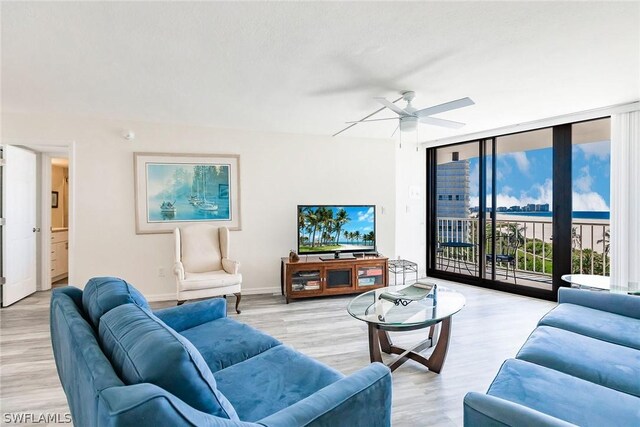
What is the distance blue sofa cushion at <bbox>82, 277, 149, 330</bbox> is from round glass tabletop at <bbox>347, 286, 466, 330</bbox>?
55.8 inches

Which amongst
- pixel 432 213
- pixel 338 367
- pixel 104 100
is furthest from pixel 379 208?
pixel 104 100

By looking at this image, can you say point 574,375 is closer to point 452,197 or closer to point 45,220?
point 452,197

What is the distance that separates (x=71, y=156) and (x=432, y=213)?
5.18 m

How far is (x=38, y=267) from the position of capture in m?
4.66

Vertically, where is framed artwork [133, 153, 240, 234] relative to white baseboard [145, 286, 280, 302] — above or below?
above

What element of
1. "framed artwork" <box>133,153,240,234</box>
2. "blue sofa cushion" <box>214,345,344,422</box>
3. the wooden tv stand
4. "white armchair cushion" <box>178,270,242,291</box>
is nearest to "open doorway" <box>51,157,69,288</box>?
"framed artwork" <box>133,153,240,234</box>

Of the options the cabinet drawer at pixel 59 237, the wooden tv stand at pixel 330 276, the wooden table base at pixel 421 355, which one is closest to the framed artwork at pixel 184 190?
the wooden tv stand at pixel 330 276

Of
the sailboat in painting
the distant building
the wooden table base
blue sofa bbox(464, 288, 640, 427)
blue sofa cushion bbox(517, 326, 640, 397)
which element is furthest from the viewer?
the distant building

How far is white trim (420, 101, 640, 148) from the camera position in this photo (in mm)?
3508

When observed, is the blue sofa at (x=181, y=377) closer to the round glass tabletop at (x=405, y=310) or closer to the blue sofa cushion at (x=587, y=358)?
the round glass tabletop at (x=405, y=310)

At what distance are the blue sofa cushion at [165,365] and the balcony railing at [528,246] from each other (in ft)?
15.3

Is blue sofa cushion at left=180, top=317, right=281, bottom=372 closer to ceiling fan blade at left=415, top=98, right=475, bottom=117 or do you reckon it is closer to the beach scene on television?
ceiling fan blade at left=415, top=98, right=475, bottom=117

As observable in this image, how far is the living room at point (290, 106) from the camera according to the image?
1967mm

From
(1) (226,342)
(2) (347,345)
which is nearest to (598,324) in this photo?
(2) (347,345)
